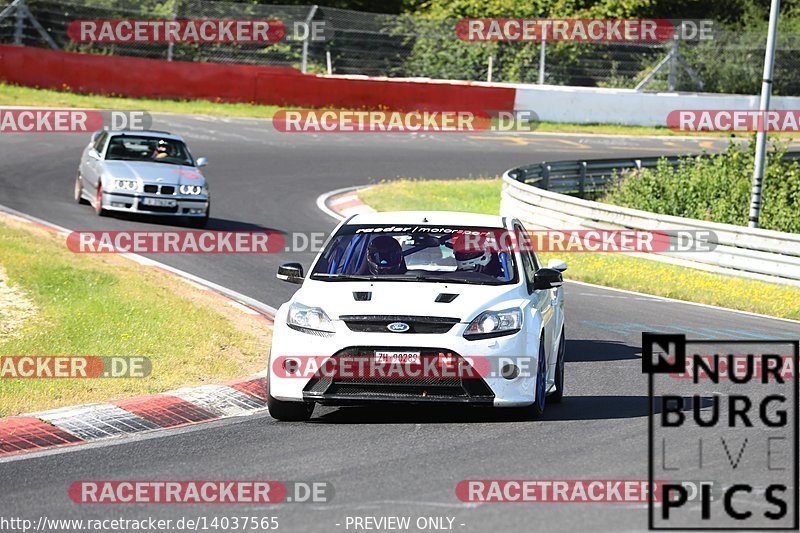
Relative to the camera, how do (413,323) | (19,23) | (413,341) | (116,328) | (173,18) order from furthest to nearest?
(173,18), (19,23), (116,328), (413,323), (413,341)

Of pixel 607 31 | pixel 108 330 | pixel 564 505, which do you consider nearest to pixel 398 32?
pixel 607 31

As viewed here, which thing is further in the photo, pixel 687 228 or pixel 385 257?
pixel 687 228

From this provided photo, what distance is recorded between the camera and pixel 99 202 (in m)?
23.5

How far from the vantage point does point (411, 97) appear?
41.9 meters

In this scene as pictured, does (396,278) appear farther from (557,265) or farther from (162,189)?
(162,189)

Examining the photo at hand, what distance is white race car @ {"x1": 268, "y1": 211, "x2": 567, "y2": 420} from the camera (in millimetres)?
9625

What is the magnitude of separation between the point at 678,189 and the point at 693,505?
21271 millimetres

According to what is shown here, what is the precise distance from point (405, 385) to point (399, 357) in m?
0.21

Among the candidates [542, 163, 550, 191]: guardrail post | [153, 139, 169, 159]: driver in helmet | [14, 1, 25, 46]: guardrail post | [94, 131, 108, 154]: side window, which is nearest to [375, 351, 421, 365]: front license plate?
[153, 139, 169, 159]: driver in helmet

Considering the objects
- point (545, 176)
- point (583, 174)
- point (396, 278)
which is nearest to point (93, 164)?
point (545, 176)

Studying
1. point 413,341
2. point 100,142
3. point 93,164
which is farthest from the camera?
point 100,142

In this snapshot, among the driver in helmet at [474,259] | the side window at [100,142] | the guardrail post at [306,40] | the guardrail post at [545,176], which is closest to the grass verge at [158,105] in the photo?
the guardrail post at [306,40]

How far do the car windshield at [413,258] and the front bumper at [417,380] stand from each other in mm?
838

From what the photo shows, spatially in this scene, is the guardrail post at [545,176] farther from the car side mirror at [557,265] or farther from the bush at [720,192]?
the car side mirror at [557,265]
